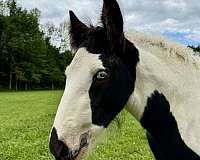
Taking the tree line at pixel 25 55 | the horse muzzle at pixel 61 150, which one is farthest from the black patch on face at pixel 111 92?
the tree line at pixel 25 55

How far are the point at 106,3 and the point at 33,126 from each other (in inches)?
531

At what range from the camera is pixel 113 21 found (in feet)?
9.53

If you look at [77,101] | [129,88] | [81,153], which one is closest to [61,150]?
[81,153]

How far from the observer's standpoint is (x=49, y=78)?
74750 millimetres

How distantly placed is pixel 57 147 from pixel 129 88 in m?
0.65

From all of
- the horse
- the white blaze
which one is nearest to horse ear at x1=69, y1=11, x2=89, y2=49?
the horse

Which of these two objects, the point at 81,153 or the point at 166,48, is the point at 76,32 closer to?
the point at 166,48

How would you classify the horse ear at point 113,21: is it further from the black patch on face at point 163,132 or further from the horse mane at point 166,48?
the black patch on face at point 163,132

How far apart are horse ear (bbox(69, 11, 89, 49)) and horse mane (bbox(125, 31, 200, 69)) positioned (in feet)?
1.09

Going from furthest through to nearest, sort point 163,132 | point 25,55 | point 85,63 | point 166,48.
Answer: point 25,55, point 166,48, point 163,132, point 85,63

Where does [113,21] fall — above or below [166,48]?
above

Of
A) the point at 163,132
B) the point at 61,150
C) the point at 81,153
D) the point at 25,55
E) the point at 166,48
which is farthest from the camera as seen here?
the point at 25,55

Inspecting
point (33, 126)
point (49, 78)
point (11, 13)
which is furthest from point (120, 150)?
point (11, 13)

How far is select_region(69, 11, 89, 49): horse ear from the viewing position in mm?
3162
